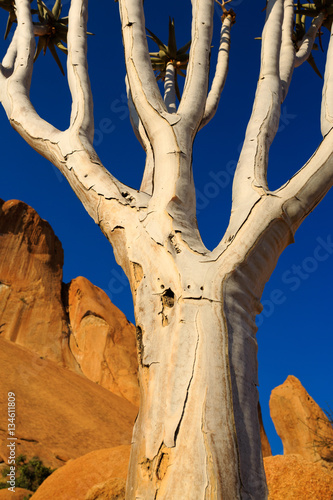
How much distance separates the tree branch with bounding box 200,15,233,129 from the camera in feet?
16.8

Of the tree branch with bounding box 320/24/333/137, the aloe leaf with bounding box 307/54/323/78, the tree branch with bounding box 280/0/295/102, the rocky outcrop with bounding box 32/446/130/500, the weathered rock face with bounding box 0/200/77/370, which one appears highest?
the weathered rock face with bounding box 0/200/77/370

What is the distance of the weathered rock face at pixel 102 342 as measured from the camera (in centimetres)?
2100

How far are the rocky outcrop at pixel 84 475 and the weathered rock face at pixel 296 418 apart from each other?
1097 centimetres

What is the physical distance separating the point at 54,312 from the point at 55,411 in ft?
26.0

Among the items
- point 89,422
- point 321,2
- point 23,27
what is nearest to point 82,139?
point 23,27

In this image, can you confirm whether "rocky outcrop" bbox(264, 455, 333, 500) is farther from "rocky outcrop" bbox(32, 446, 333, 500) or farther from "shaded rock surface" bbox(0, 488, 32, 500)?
"shaded rock surface" bbox(0, 488, 32, 500)

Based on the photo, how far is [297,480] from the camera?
5980mm

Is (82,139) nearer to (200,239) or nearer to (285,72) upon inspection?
(200,239)

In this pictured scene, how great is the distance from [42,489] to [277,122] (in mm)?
6122

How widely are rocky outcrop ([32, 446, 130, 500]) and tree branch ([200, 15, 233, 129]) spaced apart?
4.92 m

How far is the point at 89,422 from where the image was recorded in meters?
15.8

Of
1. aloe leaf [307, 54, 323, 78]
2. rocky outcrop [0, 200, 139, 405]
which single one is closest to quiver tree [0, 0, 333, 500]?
aloe leaf [307, 54, 323, 78]

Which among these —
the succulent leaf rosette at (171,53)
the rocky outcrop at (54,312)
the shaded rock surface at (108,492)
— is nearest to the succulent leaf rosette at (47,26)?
the succulent leaf rosette at (171,53)

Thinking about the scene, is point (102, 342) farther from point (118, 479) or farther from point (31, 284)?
point (118, 479)
